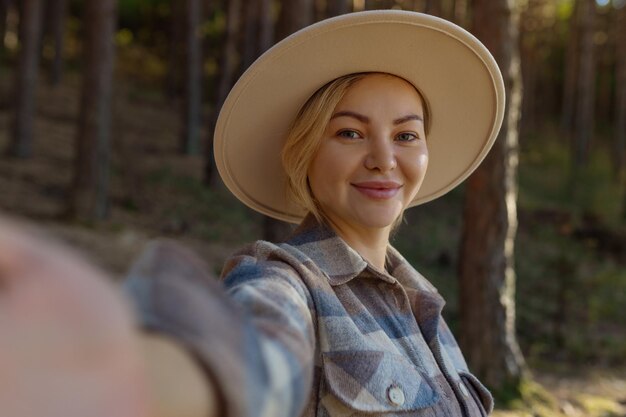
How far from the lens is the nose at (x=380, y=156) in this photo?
78.3 inches

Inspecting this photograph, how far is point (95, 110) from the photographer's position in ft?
41.7

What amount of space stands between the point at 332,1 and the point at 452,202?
6590 millimetres

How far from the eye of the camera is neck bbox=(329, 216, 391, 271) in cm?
207

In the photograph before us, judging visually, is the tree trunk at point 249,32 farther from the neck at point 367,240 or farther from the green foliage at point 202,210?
the neck at point 367,240

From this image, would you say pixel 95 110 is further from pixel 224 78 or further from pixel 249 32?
pixel 249 32

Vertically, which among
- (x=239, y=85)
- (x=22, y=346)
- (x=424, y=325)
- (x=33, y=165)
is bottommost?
(x=33, y=165)

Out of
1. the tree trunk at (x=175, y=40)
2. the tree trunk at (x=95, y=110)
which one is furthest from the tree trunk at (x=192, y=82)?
the tree trunk at (x=95, y=110)

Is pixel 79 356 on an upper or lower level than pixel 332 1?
lower

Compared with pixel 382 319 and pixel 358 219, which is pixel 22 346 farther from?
pixel 358 219

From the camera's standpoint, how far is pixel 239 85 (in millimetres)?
2117

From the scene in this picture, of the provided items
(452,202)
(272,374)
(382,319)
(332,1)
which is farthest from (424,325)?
(452,202)

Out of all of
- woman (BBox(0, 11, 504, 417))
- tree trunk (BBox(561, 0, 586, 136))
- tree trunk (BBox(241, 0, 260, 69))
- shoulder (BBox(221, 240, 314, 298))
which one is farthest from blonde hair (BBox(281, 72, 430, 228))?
tree trunk (BBox(561, 0, 586, 136))

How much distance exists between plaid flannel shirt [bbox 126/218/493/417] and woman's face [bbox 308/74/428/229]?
9 centimetres

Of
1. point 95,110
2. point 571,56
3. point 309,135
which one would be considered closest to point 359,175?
point 309,135
